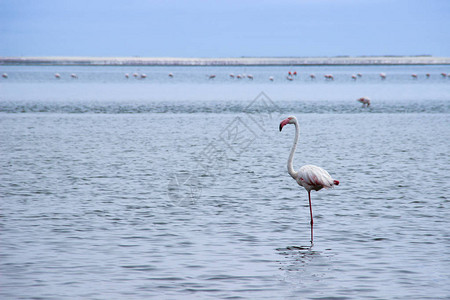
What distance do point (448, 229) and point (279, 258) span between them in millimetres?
4224

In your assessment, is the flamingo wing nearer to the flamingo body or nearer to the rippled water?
the flamingo body

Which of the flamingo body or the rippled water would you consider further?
the flamingo body

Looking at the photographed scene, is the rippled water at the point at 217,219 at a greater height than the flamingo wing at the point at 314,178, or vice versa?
the flamingo wing at the point at 314,178

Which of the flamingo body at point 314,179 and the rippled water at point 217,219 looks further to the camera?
the flamingo body at point 314,179

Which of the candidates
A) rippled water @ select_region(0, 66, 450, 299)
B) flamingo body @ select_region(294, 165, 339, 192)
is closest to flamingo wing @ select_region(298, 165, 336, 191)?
flamingo body @ select_region(294, 165, 339, 192)

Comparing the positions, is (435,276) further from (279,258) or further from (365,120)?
(365,120)

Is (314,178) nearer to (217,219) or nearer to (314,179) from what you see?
(314,179)

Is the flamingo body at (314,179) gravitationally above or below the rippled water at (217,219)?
above

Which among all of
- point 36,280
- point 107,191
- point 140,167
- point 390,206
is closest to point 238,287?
point 36,280

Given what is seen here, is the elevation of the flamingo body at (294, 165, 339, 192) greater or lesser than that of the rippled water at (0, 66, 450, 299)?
greater

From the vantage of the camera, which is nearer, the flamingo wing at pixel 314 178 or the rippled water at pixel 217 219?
the rippled water at pixel 217 219

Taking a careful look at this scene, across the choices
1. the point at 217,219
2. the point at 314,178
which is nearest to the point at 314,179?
the point at 314,178

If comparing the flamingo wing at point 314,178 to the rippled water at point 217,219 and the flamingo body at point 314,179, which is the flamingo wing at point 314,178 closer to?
the flamingo body at point 314,179

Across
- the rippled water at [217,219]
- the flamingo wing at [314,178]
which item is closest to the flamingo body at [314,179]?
the flamingo wing at [314,178]
